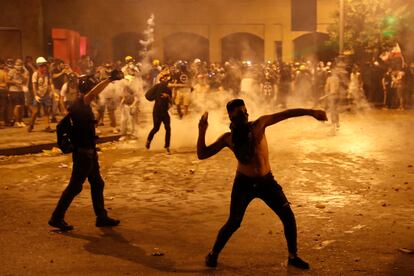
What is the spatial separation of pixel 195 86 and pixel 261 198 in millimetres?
16427

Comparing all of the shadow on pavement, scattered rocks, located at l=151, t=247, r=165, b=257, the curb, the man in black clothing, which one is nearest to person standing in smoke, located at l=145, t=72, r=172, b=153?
the curb

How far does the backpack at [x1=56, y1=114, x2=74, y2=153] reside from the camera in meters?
6.52

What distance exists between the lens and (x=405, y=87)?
22.5 m

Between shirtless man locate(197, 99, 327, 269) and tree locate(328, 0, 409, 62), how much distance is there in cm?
→ 2091

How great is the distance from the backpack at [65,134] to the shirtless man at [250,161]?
180 cm

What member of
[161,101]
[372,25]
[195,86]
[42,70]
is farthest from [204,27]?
[161,101]

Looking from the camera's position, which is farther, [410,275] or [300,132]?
[300,132]

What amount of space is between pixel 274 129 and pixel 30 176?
7600mm

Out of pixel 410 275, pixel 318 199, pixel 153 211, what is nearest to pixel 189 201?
pixel 153 211

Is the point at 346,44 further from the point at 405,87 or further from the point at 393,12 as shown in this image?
the point at 405,87

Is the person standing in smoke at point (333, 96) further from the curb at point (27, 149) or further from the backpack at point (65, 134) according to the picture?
the backpack at point (65, 134)

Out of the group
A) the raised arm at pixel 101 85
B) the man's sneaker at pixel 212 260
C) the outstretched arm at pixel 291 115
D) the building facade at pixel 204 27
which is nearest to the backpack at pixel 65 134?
the raised arm at pixel 101 85

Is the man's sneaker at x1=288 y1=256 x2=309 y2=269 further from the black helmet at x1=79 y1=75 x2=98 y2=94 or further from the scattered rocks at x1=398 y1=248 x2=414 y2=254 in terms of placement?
the black helmet at x1=79 y1=75 x2=98 y2=94

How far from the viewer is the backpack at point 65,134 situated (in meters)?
6.52
